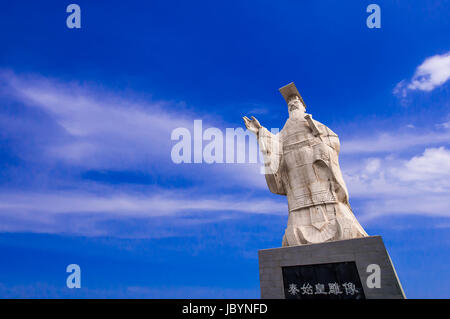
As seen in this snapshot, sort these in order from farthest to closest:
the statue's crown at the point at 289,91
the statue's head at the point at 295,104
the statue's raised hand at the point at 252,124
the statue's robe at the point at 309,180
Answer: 1. the statue's crown at the point at 289,91
2. the statue's head at the point at 295,104
3. the statue's raised hand at the point at 252,124
4. the statue's robe at the point at 309,180

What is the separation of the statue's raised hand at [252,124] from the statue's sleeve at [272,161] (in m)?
0.48

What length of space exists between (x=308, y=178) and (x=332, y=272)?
135 inches

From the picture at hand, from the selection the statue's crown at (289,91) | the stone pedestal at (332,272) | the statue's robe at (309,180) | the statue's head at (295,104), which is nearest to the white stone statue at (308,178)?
A: the statue's robe at (309,180)

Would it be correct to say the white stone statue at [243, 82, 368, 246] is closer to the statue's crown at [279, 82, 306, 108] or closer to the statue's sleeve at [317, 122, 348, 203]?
the statue's sleeve at [317, 122, 348, 203]

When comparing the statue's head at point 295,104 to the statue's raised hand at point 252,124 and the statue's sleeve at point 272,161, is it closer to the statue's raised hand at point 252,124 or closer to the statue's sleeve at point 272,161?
the statue's raised hand at point 252,124

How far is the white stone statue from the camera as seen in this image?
8367 mm

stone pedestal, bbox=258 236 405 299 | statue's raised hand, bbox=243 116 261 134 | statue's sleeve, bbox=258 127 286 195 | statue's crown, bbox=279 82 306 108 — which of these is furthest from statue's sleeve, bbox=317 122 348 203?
statue's raised hand, bbox=243 116 261 134

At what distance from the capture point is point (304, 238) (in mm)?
8375

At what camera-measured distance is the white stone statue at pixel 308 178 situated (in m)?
8.37

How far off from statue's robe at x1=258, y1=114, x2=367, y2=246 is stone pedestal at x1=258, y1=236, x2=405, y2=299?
55 cm

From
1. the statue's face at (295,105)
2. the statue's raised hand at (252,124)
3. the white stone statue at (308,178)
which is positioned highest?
the statue's face at (295,105)

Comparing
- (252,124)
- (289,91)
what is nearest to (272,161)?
(252,124)
